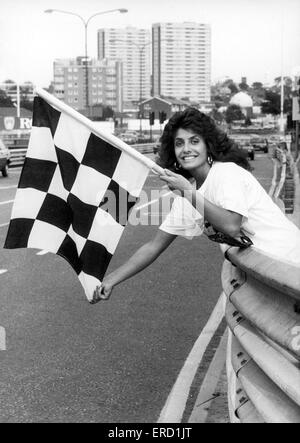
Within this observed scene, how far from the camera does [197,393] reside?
4824mm

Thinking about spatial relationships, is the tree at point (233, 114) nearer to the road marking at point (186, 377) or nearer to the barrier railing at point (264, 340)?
the road marking at point (186, 377)

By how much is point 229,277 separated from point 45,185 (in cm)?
105

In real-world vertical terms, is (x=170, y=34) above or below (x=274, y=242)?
above

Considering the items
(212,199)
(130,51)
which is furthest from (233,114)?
(212,199)

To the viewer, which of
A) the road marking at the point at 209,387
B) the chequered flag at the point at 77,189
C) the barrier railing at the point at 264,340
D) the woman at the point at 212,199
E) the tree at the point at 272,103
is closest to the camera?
the barrier railing at the point at 264,340

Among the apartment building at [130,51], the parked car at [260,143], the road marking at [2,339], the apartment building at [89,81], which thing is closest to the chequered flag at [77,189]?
the road marking at [2,339]

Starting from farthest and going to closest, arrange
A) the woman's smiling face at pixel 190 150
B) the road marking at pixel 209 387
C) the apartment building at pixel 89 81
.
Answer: the apartment building at pixel 89 81 → the road marking at pixel 209 387 → the woman's smiling face at pixel 190 150

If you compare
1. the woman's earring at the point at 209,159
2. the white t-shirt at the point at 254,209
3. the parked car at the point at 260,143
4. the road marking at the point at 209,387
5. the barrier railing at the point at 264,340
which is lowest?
the parked car at the point at 260,143

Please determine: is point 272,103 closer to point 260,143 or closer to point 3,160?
point 260,143

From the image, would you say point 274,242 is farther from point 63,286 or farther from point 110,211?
point 63,286

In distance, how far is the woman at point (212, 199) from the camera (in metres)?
3.38

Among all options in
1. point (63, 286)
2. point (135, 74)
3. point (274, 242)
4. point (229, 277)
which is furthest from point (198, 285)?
point (135, 74)

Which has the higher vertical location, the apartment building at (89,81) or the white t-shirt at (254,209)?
the apartment building at (89,81)
